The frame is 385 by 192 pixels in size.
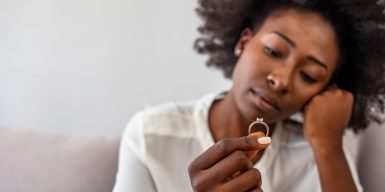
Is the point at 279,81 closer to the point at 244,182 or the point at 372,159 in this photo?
the point at 244,182


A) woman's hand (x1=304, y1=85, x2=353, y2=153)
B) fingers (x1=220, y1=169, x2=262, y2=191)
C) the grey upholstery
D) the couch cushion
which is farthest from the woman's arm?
the couch cushion

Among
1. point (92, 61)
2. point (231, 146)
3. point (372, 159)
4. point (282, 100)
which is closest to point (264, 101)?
point (282, 100)

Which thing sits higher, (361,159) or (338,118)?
(338,118)

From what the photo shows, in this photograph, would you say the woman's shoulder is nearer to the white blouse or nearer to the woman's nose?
the white blouse

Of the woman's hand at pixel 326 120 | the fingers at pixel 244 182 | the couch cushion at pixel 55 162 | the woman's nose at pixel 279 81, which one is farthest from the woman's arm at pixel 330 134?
the couch cushion at pixel 55 162

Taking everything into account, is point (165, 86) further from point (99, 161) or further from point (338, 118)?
point (338, 118)

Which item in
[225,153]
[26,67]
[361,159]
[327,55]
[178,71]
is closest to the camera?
[225,153]

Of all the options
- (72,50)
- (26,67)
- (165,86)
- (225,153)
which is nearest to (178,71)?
(165,86)
